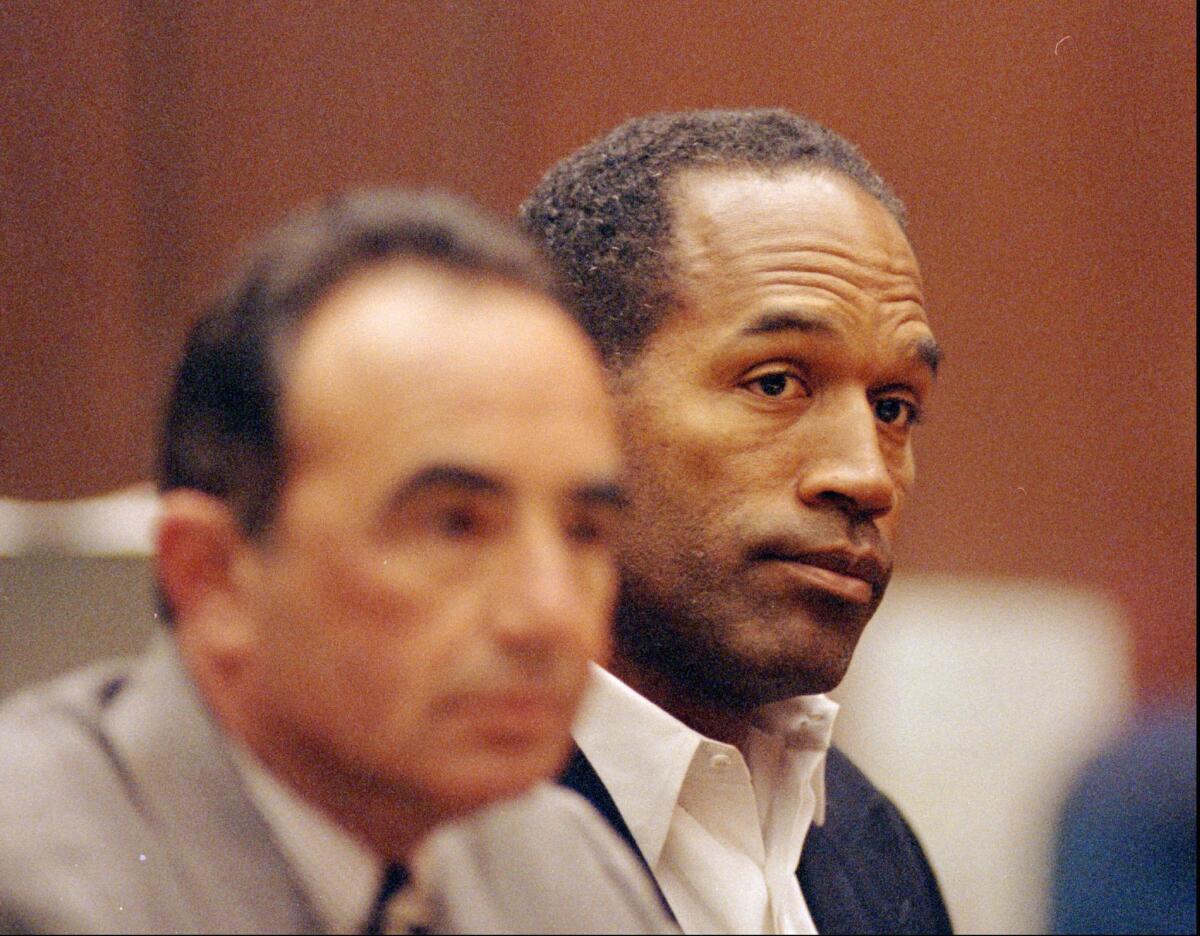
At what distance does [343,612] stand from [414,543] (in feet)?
0.14

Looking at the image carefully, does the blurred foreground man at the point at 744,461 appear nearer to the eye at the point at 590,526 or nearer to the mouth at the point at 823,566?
the mouth at the point at 823,566

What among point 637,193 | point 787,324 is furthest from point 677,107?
point 787,324

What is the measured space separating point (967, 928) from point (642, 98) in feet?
3.57

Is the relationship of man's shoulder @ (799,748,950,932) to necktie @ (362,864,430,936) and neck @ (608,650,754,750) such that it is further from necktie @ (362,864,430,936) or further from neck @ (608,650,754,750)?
necktie @ (362,864,430,936)

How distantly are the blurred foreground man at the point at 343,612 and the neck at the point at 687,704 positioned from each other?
0.75ft

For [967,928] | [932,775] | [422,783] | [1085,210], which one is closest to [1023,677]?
[932,775]

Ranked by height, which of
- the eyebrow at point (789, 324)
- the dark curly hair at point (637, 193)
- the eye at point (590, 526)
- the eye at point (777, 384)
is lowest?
the eye at point (590, 526)

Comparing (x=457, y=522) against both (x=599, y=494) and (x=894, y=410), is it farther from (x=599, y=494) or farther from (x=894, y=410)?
(x=894, y=410)

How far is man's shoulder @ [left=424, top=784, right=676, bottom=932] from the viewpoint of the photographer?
2.32ft

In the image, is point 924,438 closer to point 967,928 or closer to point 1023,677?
point 1023,677

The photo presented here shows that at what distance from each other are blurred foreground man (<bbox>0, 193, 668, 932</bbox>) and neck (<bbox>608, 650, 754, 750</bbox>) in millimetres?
228

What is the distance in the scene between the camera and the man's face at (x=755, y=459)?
0.96 metres

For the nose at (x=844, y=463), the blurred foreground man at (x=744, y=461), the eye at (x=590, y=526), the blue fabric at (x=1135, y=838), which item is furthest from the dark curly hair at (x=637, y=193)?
the blue fabric at (x=1135, y=838)

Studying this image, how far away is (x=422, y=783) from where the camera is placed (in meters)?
0.68
